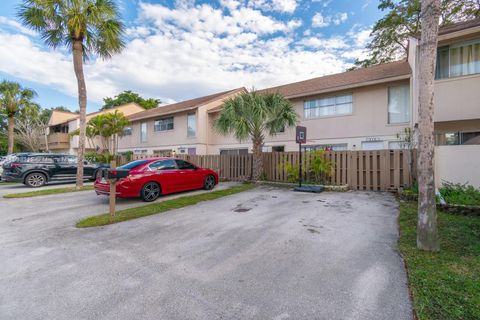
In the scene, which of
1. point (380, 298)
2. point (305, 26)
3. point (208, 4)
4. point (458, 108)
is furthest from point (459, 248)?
point (305, 26)

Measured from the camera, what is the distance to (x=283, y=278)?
120 inches

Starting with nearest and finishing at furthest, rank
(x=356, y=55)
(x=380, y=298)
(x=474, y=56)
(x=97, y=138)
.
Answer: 1. (x=380, y=298)
2. (x=474, y=56)
3. (x=356, y=55)
4. (x=97, y=138)

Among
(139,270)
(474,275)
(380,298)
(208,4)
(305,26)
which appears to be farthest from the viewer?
(305,26)

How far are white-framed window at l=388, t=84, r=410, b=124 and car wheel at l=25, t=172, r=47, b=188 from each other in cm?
1849

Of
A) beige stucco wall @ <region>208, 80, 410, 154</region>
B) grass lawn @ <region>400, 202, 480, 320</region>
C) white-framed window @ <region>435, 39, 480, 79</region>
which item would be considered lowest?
grass lawn @ <region>400, 202, 480, 320</region>

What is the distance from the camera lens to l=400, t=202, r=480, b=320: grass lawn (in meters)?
2.34

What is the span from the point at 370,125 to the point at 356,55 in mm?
12780

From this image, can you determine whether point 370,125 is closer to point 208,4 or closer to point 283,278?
point 208,4

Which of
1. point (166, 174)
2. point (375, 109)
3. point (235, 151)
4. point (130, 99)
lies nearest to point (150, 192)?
point (166, 174)

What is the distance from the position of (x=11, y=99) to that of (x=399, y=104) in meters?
31.1

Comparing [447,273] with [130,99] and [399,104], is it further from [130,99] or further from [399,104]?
[130,99]

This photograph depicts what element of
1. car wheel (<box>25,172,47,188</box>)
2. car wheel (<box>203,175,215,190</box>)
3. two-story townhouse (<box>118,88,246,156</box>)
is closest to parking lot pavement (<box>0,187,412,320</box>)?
car wheel (<box>203,175,215,190</box>)

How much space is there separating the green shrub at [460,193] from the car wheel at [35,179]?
1757cm

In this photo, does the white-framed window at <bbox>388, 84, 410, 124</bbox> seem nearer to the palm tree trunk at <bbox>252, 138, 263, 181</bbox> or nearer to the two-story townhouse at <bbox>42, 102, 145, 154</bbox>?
the palm tree trunk at <bbox>252, 138, 263, 181</bbox>
